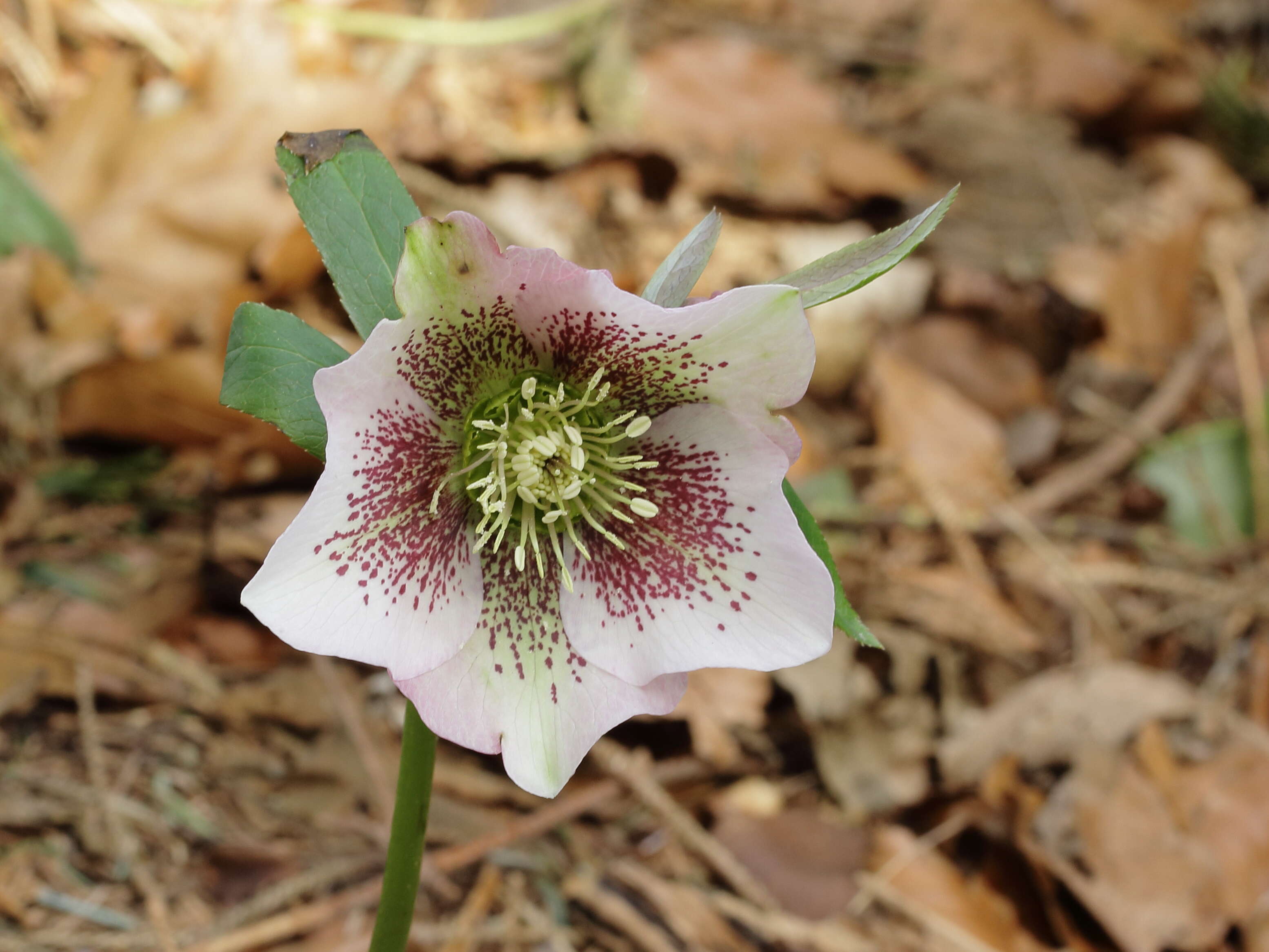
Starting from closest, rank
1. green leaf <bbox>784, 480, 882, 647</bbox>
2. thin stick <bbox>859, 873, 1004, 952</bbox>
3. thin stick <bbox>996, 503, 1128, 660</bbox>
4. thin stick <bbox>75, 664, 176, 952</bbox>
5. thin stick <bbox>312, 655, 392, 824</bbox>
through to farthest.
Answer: green leaf <bbox>784, 480, 882, 647</bbox> < thin stick <bbox>75, 664, 176, 952</bbox> < thin stick <bbox>312, 655, 392, 824</bbox> < thin stick <bbox>859, 873, 1004, 952</bbox> < thin stick <bbox>996, 503, 1128, 660</bbox>

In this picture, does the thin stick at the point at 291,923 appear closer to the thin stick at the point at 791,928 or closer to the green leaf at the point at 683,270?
the thin stick at the point at 791,928

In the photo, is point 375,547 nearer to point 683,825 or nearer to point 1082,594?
point 683,825

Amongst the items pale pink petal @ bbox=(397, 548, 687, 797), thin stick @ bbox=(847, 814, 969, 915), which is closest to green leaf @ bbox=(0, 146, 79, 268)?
pale pink petal @ bbox=(397, 548, 687, 797)

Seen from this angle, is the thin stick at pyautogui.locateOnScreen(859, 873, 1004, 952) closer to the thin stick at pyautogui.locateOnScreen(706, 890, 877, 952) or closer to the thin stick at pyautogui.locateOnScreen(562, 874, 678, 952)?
the thin stick at pyautogui.locateOnScreen(706, 890, 877, 952)

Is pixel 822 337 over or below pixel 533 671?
below

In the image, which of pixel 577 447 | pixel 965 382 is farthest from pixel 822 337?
pixel 577 447

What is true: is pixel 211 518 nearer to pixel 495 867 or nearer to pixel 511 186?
pixel 495 867

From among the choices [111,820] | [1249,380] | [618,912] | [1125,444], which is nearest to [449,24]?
[1125,444]

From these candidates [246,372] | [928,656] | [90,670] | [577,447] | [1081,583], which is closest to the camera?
[246,372]
